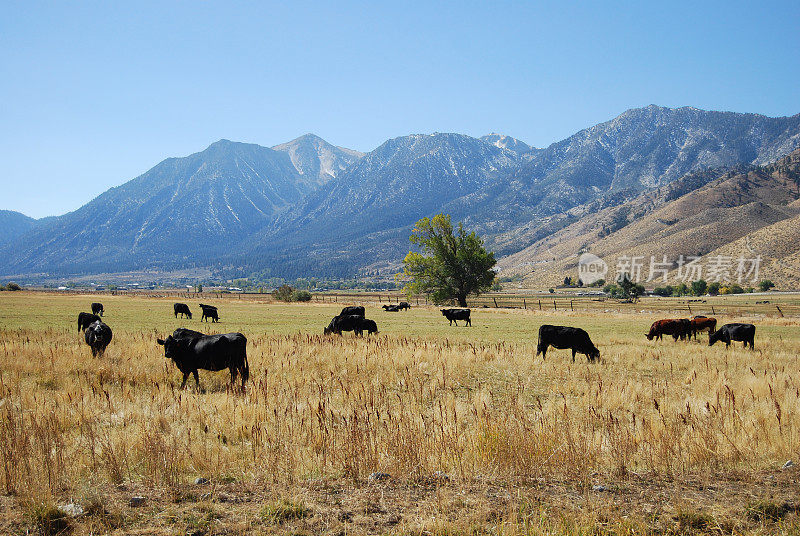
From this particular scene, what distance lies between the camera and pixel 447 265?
60625 mm

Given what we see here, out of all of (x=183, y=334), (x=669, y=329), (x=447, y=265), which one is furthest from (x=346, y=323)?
(x=447, y=265)

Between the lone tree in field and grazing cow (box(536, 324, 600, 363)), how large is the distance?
139ft

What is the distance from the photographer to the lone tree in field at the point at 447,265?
60531 mm

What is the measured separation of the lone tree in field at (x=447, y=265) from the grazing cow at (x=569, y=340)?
42.5 meters

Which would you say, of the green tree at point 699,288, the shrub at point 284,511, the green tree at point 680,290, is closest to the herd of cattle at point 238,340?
the shrub at point 284,511

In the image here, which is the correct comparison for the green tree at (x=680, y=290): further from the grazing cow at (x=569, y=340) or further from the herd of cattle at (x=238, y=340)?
the grazing cow at (x=569, y=340)

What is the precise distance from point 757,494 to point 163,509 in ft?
20.4

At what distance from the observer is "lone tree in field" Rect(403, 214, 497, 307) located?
60531mm

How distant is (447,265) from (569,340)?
143 ft

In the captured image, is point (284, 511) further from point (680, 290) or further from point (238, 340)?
point (680, 290)

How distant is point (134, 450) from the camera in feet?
19.9

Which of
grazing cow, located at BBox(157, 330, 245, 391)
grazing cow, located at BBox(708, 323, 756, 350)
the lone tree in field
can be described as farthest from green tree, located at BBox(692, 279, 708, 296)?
grazing cow, located at BBox(157, 330, 245, 391)

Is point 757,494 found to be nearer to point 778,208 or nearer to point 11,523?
point 11,523

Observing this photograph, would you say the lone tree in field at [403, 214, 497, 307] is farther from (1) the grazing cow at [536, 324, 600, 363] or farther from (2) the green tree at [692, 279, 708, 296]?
(2) the green tree at [692, 279, 708, 296]
